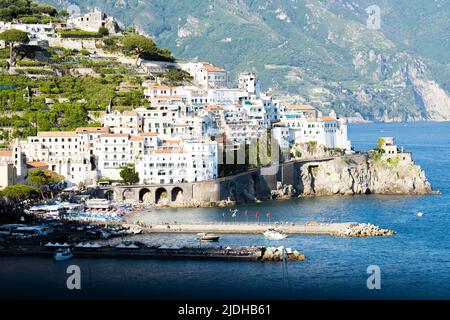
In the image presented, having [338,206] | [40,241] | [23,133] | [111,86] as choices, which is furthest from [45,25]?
[40,241]

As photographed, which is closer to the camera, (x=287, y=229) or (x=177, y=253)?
(x=177, y=253)

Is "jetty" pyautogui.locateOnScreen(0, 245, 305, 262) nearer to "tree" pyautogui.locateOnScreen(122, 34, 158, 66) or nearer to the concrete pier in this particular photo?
the concrete pier

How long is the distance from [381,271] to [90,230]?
1774 centimetres

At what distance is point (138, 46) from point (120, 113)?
16.2m

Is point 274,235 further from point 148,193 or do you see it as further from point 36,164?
point 36,164

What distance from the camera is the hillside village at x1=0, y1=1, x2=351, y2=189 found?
68.7m

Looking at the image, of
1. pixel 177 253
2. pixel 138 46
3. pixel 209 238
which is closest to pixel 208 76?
pixel 138 46

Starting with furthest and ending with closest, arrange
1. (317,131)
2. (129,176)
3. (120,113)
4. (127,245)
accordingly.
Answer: (317,131) → (120,113) → (129,176) → (127,245)

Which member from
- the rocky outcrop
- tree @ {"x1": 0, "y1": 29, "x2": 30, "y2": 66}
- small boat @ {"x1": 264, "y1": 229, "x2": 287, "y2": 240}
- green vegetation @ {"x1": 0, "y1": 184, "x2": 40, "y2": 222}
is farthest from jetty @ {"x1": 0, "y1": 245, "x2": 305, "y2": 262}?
tree @ {"x1": 0, "y1": 29, "x2": 30, "y2": 66}

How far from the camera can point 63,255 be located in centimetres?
4769

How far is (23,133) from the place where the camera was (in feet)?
241

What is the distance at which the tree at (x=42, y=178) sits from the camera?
64.9 metres

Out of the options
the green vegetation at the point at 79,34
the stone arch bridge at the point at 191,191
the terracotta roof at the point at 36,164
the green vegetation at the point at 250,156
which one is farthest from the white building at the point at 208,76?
the terracotta roof at the point at 36,164

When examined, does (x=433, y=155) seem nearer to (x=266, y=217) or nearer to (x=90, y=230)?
(x=266, y=217)
